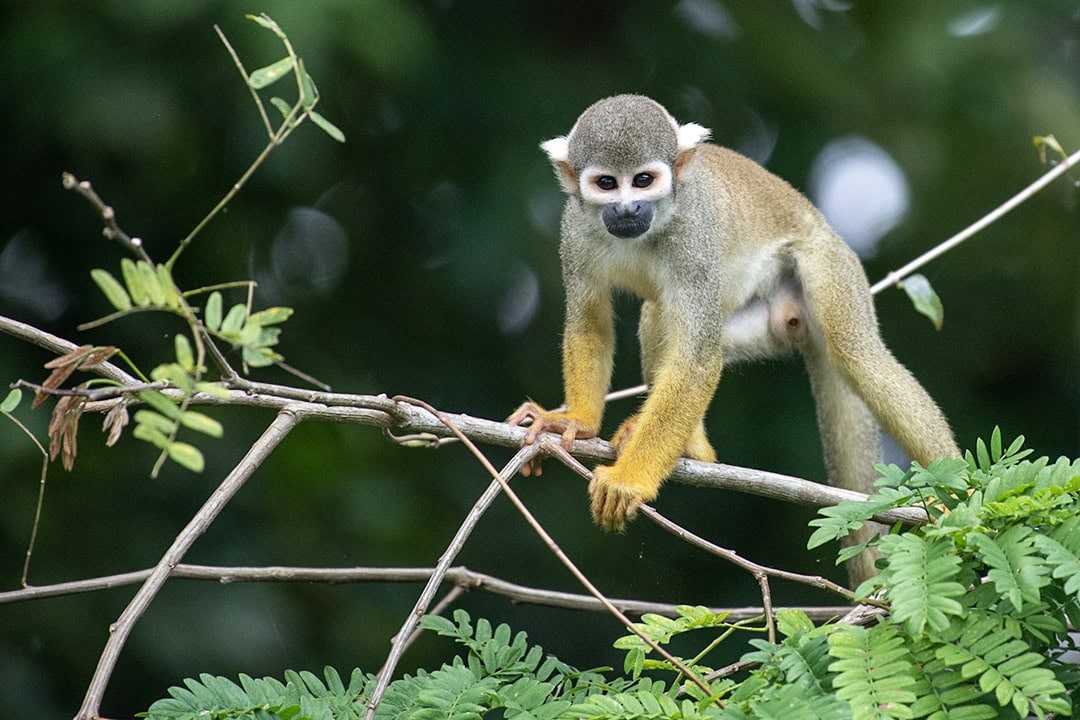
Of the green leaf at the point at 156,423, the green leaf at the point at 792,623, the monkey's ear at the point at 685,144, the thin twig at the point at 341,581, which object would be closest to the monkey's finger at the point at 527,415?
the thin twig at the point at 341,581

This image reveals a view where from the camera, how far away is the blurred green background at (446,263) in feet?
21.6

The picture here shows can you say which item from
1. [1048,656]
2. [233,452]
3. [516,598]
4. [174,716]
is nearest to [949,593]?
[1048,656]

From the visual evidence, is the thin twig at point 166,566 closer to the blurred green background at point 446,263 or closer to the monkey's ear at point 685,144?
the monkey's ear at point 685,144

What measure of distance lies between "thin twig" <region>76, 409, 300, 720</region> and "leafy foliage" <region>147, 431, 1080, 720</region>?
37 cm

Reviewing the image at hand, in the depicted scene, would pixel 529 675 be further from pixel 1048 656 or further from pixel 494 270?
pixel 494 270

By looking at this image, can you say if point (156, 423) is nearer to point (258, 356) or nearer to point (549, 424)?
point (258, 356)

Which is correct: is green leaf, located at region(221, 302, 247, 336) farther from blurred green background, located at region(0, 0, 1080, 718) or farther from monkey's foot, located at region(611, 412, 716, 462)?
blurred green background, located at region(0, 0, 1080, 718)

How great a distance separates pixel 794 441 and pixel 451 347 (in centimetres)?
232

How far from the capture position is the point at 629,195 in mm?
4637

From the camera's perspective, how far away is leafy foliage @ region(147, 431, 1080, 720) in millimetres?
2254

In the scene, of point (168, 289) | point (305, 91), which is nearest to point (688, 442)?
point (305, 91)

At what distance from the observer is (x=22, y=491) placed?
20.4 feet

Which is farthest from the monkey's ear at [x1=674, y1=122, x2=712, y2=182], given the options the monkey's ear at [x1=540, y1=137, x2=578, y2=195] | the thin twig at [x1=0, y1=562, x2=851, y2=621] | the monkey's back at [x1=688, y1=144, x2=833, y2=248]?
the thin twig at [x1=0, y1=562, x2=851, y2=621]

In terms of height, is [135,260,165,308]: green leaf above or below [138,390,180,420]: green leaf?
above
